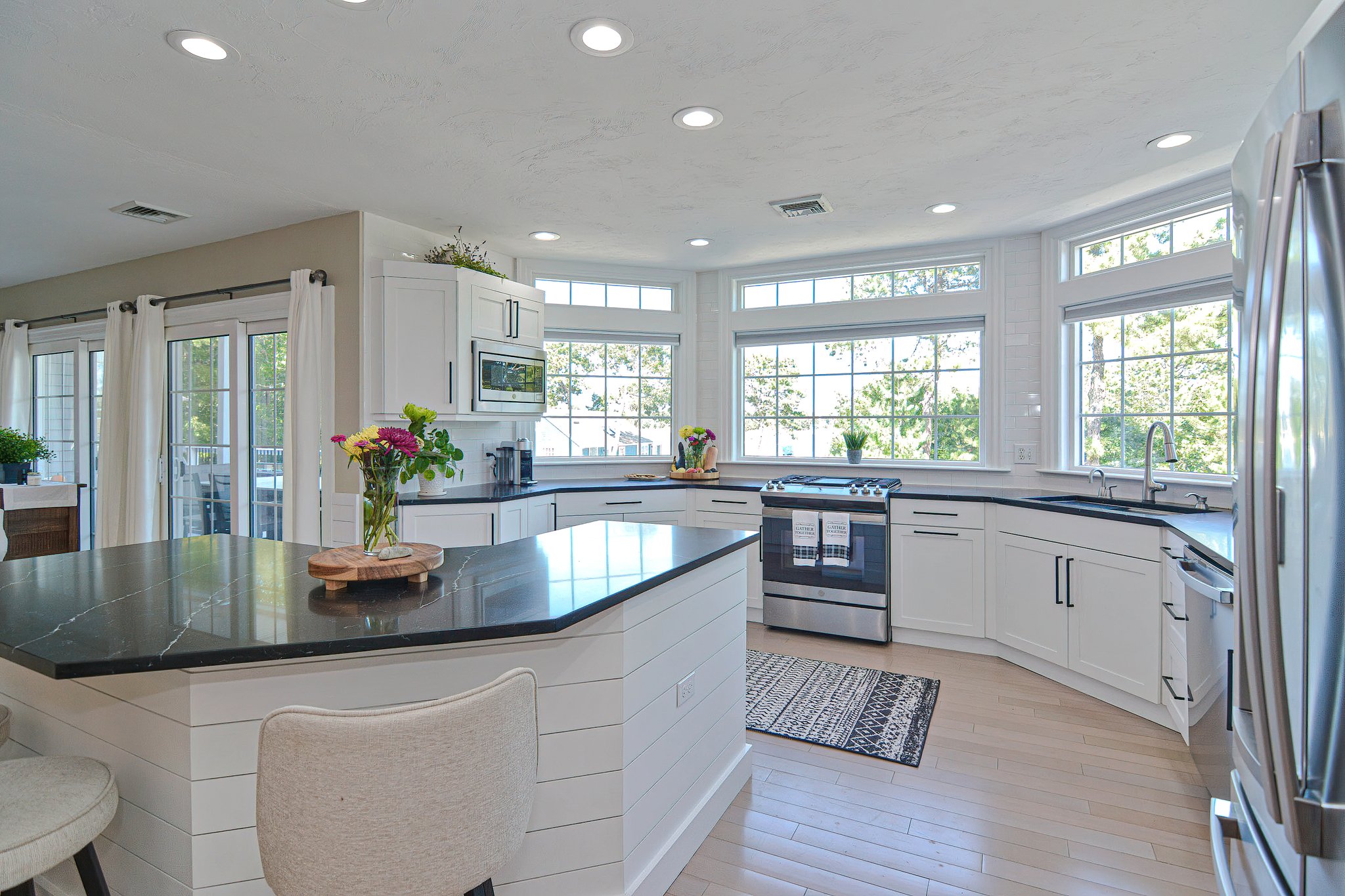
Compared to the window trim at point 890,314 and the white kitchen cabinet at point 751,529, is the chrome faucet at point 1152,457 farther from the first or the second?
the white kitchen cabinet at point 751,529

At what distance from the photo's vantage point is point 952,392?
15.2 feet

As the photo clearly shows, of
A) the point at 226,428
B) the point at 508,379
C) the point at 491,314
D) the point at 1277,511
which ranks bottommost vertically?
the point at 1277,511

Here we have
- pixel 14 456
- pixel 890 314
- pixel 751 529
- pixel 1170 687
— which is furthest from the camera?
pixel 14 456

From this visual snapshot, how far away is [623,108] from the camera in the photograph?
2.61 m

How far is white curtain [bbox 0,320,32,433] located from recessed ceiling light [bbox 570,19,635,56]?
647 centimetres

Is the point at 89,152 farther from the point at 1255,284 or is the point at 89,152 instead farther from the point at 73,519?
the point at 1255,284

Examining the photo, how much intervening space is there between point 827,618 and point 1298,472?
357 centimetres

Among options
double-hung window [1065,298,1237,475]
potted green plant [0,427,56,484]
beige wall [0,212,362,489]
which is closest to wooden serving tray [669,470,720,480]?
beige wall [0,212,362,489]

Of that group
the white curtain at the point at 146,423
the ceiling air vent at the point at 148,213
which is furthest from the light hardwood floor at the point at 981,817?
the white curtain at the point at 146,423

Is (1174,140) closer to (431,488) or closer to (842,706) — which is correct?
(842,706)

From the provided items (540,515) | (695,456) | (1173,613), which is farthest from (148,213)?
(1173,613)

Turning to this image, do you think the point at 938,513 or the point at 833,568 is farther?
the point at 833,568

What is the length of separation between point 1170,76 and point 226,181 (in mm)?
4198

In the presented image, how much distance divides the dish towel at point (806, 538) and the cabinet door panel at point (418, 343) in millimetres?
2270
